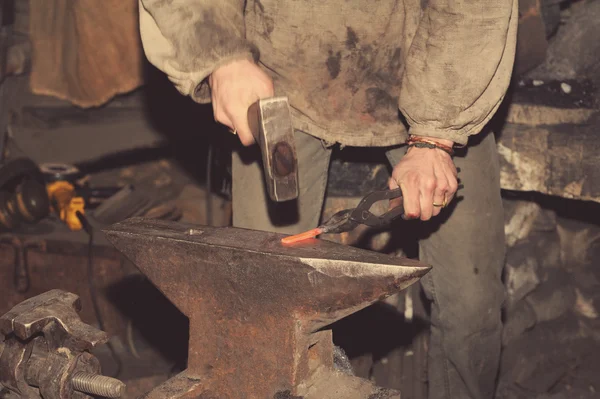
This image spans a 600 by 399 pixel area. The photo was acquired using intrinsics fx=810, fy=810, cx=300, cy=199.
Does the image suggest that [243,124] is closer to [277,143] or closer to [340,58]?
[277,143]

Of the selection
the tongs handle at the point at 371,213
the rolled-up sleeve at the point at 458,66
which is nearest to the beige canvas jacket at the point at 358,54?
the rolled-up sleeve at the point at 458,66

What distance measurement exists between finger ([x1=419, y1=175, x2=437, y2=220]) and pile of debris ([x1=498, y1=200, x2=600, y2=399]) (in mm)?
1586

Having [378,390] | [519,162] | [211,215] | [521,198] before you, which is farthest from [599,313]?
[378,390]

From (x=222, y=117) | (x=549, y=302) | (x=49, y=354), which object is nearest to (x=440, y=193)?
(x=222, y=117)

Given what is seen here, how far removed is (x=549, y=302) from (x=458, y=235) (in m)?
1.51

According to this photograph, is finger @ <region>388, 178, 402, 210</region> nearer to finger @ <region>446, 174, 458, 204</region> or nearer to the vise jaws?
finger @ <region>446, 174, 458, 204</region>

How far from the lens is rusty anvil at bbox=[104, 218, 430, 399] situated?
5.50 feet

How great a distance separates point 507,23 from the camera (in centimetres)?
210

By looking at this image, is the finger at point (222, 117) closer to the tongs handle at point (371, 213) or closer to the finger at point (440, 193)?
the tongs handle at point (371, 213)

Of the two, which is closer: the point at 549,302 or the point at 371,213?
the point at 371,213

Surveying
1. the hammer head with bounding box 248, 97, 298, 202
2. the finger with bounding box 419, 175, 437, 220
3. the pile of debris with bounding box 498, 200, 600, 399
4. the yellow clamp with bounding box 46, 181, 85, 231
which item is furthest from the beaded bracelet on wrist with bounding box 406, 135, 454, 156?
the yellow clamp with bounding box 46, 181, 85, 231

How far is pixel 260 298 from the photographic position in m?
1.77

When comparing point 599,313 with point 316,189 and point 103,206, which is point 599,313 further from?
point 103,206

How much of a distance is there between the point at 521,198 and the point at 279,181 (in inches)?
77.1
